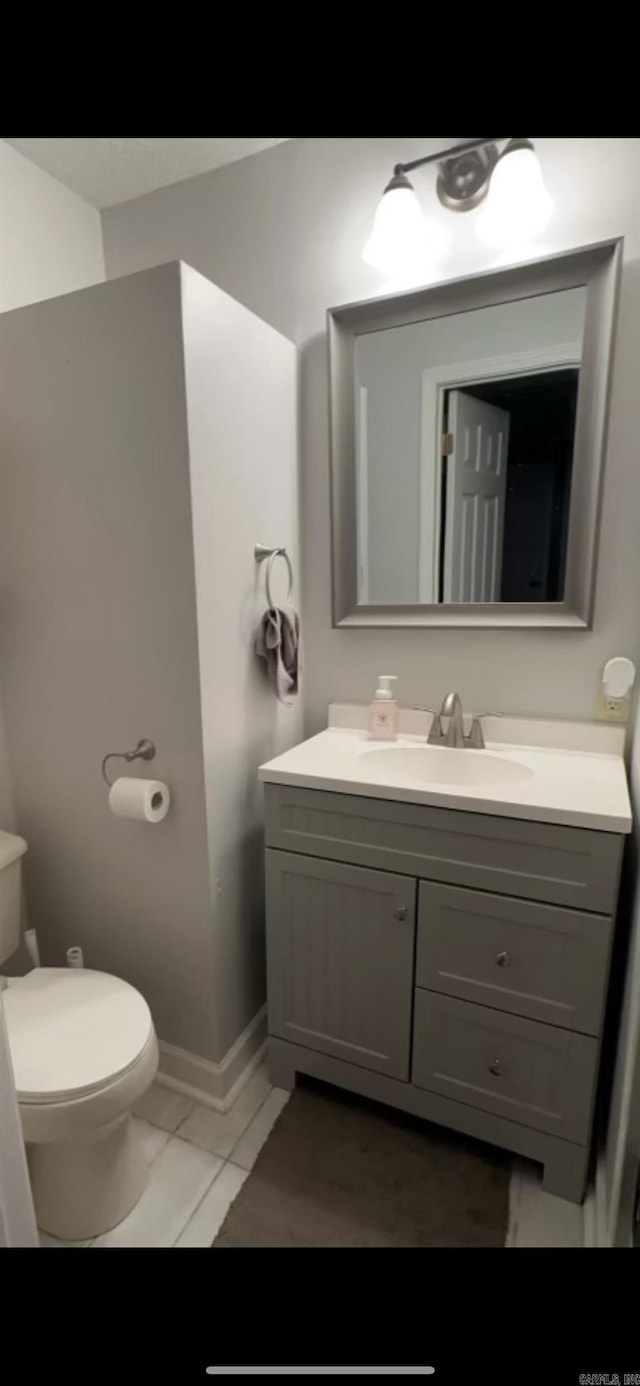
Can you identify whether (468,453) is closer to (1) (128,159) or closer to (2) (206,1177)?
(1) (128,159)

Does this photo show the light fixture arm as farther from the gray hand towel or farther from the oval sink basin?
the oval sink basin

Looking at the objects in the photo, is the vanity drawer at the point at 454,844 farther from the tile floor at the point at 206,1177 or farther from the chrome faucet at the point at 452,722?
the tile floor at the point at 206,1177

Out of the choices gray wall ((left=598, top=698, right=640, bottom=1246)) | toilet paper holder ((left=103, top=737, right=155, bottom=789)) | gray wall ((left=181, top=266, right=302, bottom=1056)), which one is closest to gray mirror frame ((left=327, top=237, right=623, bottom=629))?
gray wall ((left=181, top=266, right=302, bottom=1056))

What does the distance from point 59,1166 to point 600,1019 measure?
3.52 feet

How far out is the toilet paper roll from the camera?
122 centimetres

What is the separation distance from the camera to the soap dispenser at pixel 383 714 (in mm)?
1495

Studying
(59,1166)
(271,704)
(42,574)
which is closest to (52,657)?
(42,574)

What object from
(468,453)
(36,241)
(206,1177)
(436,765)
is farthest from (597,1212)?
(36,241)

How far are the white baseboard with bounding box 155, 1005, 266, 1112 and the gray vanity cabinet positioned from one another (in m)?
0.16

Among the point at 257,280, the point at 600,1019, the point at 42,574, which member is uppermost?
the point at 257,280

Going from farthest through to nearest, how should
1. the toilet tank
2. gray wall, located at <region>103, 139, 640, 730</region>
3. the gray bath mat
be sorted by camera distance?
the toilet tank
gray wall, located at <region>103, 139, 640, 730</region>
the gray bath mat

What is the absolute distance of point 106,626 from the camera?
50.5 inches
